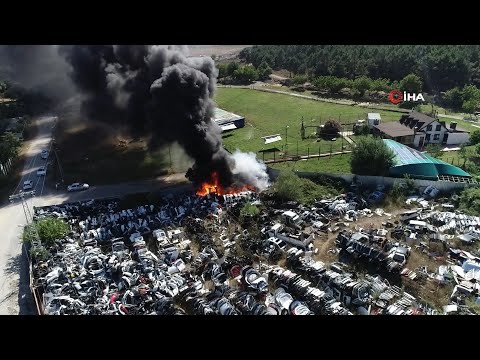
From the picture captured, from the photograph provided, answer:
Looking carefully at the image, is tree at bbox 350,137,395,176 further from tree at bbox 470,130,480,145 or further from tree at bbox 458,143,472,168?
tree at bbox 470,130,480,145

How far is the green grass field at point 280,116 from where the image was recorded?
4491cm

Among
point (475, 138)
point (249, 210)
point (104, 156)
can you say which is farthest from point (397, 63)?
point (104, 156)

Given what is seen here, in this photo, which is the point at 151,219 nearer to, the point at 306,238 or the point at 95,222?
the point at 95,222

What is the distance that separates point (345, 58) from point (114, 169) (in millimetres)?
51131

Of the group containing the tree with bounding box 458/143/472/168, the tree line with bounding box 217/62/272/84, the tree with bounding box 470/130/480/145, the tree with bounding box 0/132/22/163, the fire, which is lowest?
the fire

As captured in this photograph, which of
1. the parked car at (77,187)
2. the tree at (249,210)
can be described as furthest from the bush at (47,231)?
the tree at (249,210)

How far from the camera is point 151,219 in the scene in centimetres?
3050

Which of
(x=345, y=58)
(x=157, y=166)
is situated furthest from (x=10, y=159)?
(x=345, y=58)

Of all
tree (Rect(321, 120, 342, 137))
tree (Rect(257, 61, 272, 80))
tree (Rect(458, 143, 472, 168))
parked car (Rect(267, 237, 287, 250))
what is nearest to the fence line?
tree (Rect(458, 143, 472, 168))

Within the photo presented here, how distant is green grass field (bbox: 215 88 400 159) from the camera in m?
44.9

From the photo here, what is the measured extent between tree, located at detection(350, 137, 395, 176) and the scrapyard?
389 cm
